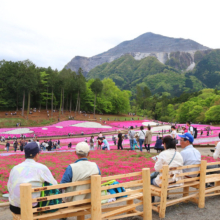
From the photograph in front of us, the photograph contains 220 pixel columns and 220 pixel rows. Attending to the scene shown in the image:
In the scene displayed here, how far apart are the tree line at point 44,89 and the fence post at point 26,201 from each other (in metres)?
49.8

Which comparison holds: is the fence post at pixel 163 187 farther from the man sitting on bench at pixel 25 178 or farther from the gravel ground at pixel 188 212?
the man sitting on bench at pixel 25 178

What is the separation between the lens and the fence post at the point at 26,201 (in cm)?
333

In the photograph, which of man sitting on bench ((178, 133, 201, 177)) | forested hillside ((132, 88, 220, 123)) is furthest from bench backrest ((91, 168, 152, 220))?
forested hillside ((132, 88, 220, 123))

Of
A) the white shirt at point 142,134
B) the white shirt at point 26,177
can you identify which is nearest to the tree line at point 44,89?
the white shirt at point 142,134

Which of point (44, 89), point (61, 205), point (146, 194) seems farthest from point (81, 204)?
point (44, 89)

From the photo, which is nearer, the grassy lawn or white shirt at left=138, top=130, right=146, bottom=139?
white shirt at left=138, top=130, right=146, bottom=139

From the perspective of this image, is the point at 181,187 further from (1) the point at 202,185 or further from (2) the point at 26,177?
(2) the point at 26,177

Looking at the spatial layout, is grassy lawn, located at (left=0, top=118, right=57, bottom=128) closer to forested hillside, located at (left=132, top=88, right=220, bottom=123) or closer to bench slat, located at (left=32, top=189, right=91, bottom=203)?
bench slat, located at (left=32, top=189, right=91, bottom=203)

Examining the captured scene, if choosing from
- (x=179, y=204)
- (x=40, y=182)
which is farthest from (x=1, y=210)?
(x=179, y=204)

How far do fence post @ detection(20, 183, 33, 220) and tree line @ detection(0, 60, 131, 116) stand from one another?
49.8 m

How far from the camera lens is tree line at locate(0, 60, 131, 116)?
52.0 meters

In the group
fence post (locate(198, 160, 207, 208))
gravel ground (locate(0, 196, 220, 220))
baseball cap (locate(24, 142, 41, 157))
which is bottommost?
gravel ground (locate(0, 196, 220, 220))

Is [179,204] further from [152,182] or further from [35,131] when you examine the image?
[35,131]

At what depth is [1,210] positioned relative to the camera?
5695 millimetres
